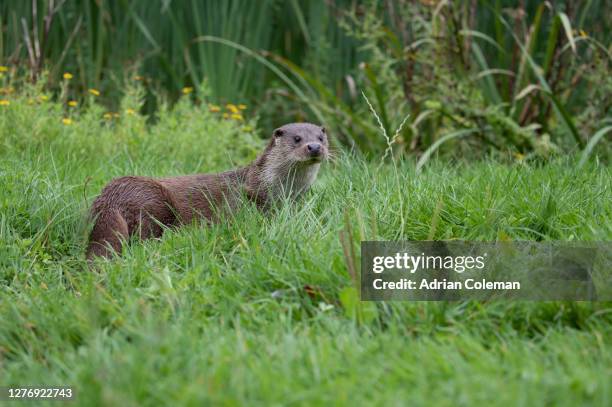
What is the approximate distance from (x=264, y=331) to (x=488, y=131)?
4545 mm

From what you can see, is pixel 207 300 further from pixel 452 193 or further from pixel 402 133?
pixel 402 133

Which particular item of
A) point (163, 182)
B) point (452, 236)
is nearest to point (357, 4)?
point (163, 182)

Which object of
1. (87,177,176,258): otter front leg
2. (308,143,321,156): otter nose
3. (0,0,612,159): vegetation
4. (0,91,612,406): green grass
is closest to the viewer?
(0,91,612,406): green grass

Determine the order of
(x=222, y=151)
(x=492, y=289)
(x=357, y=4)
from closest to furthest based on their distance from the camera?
(x=492, y=289) < (x=222, y=151) < (x=357, y=4)

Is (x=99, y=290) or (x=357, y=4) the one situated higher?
(x=357, y=4)

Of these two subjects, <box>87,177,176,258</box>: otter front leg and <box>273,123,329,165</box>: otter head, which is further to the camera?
<box>273,123,329,165</box>: otter head

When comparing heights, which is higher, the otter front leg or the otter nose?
the otter nose

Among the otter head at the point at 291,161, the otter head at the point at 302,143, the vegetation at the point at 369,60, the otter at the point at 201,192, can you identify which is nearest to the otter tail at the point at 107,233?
the otter at the point at 201,192

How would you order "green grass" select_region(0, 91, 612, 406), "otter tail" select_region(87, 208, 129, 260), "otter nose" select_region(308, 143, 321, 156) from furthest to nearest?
"otter nose" select_region(308, 143, 321, 156)
"otter tail" select_region(87, 208, 129, 260)
"green grass" select_region(0, 91, 612, 406)

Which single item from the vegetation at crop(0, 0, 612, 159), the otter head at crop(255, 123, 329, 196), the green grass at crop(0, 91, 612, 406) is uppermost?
the vegetation at crop(0, 0, 612, 159)

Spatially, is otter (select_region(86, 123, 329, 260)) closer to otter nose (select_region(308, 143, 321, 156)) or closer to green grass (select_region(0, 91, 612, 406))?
otter nose (select_region(308, 143, 321, 156))

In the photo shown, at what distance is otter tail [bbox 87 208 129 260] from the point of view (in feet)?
13.1

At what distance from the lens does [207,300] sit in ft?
9.95

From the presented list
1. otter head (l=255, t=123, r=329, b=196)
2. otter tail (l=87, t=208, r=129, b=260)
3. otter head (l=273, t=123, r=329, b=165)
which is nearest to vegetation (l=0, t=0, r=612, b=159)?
otter head (l=273, t=123, r=329, b=165)
